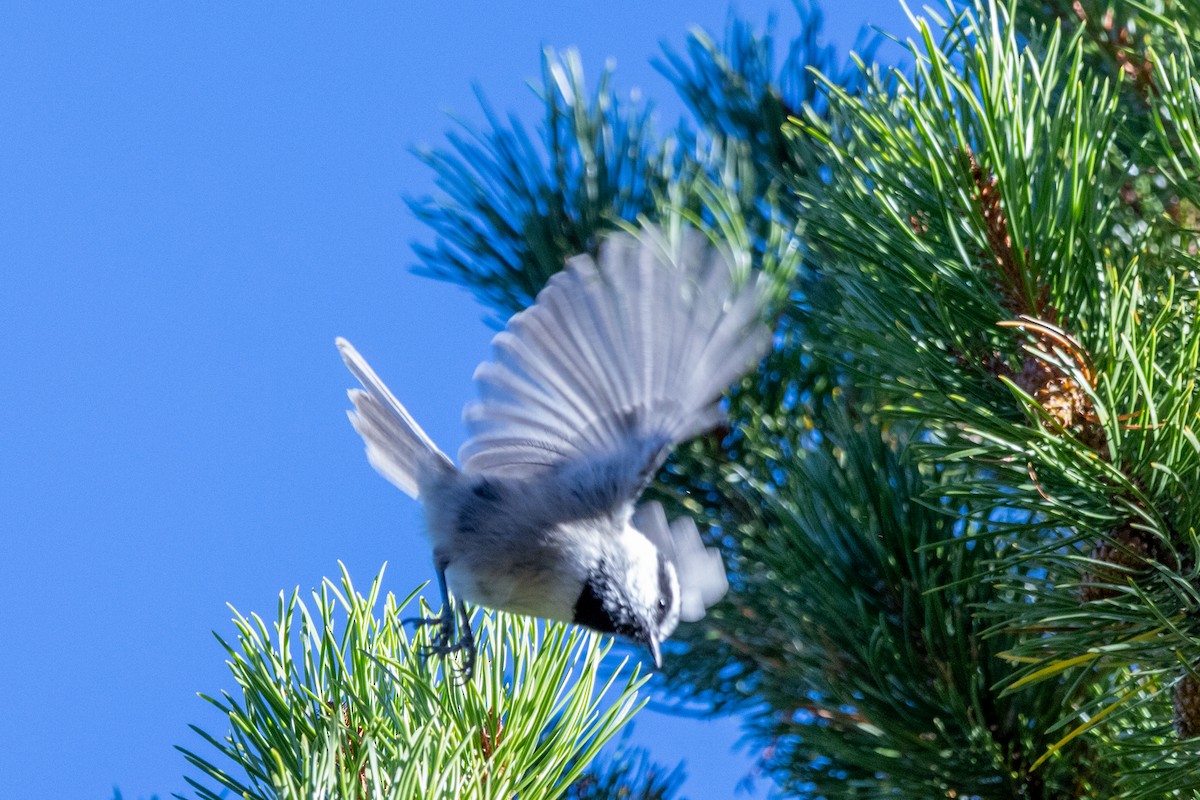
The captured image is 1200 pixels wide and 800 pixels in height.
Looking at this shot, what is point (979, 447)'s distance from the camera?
52 cm

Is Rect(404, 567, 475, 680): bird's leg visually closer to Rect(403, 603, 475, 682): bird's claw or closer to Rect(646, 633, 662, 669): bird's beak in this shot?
Rect(403, 603, 475, 682): bird's claw

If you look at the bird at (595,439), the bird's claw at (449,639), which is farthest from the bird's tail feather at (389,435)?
the bird's claw at (449,639)

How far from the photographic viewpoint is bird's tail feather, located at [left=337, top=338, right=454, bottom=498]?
2.86 feet

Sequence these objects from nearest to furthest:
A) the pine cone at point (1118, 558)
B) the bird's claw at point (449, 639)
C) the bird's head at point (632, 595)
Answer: the pine cone at point (1118, 558) → the bird's claw at point (449, 639) → the bird's head at point (632, 595)

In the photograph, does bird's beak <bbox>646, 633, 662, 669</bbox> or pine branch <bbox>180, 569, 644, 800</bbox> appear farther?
bird's beak <bbox>646, 633, 662, 669</bbox>

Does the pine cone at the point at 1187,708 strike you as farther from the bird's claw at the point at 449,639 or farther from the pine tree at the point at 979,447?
the bird's claw at the point at 449,639

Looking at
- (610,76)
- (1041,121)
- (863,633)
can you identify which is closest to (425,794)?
(863,633)

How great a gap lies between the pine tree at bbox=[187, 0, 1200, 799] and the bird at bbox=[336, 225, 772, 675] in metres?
0.04

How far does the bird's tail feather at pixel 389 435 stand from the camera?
0.87 meters

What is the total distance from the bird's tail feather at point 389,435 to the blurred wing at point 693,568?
185 millimetres

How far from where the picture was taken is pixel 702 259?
0.66 m

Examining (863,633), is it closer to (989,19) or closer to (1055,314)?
(1055,314)

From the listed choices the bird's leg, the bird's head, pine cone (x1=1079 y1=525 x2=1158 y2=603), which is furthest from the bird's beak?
pine cone (x1=1079 y1=525 x2=1158 y2=603)

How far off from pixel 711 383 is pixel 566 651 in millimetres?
196
